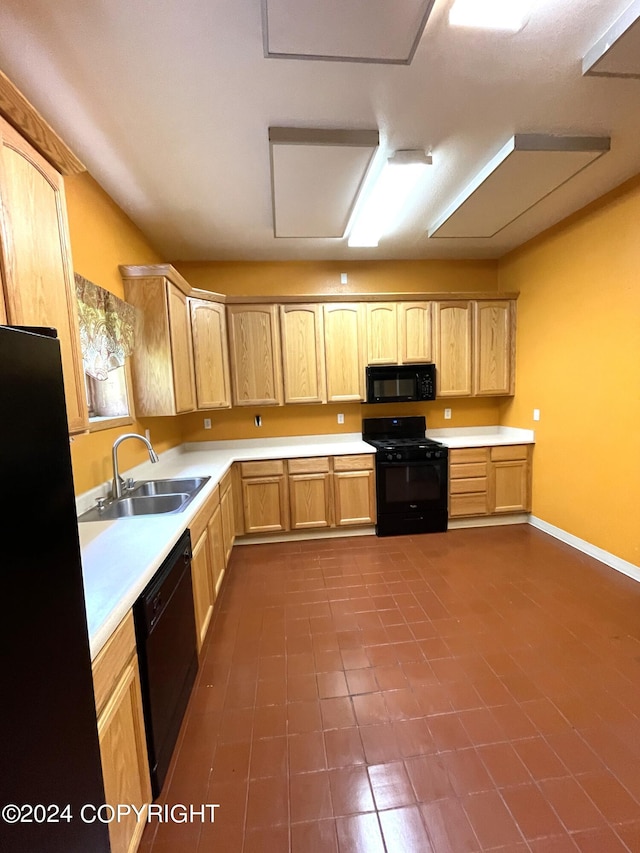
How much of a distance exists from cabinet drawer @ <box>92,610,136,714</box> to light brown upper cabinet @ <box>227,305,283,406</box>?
105 inches

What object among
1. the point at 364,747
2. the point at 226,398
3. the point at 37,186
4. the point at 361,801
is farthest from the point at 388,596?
the point at 37,186

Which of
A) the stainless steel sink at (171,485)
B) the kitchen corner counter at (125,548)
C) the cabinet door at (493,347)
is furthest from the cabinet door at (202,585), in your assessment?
the cabinet door at (493,347)

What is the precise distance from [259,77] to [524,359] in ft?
10.9

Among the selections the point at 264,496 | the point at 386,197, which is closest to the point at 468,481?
the point at 264,496

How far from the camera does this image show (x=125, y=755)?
43.7 inches

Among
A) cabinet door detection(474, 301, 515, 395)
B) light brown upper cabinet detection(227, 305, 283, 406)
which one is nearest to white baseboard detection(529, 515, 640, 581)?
cabinet door detection(474, 301, 515, 395)

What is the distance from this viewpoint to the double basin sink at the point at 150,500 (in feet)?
6.64

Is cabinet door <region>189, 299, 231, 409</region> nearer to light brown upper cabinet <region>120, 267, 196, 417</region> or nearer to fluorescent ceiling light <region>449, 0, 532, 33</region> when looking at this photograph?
light brown upper cabinet <region>120, 267, 196, 417</region>

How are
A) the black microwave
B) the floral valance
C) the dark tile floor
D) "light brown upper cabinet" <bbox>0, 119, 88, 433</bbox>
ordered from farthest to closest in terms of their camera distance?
the black microwave < the floral valance < the dark tile floor < "light brown upper cabinet" <bbox>0, 119, 88, 433</bbox>

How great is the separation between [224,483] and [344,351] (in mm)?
1769

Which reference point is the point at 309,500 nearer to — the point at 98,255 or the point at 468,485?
the point at 468,485

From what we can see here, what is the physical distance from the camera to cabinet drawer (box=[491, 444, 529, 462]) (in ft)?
12.1

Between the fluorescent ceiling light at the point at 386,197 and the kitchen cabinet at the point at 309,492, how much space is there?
205 centimetres

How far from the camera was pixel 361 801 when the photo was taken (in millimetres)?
1324
